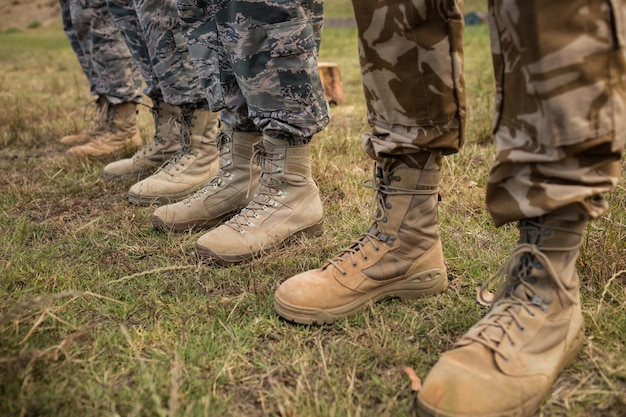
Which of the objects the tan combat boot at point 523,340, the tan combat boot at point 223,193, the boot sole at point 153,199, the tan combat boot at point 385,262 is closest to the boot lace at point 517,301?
the tan combat boot at point 523,340

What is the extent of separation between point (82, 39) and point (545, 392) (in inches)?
138

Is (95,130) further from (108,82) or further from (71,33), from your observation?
(71,33)

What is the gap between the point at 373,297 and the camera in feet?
4.57

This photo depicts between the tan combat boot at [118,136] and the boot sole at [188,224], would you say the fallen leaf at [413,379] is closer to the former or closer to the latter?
the boot sole at [188,224]

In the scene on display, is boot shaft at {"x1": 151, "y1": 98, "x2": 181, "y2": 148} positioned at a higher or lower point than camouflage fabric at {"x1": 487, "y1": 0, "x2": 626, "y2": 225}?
lower

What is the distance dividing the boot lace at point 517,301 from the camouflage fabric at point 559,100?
0.11 meters

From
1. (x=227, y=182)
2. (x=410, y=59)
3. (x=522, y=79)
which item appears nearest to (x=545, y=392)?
(x=522, y=79)

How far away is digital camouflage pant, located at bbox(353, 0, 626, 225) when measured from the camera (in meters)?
0.89

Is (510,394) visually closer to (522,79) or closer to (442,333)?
(442,333)

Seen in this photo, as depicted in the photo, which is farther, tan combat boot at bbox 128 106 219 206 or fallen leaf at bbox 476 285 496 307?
tan combat boot at bbox 128 106 219 206

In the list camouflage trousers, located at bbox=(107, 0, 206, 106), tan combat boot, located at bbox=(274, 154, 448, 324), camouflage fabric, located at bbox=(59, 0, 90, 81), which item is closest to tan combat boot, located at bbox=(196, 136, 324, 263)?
tan combat boot, located at bbox=(274, 154, 448, 324)

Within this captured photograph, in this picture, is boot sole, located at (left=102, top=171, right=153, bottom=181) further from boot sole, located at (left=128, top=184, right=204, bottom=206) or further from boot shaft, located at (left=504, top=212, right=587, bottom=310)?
boot shaft, located at (left=504, top=212, right=587, bottom=310)

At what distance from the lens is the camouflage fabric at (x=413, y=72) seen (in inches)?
46.1

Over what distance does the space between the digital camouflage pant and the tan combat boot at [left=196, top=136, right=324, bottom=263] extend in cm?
61
